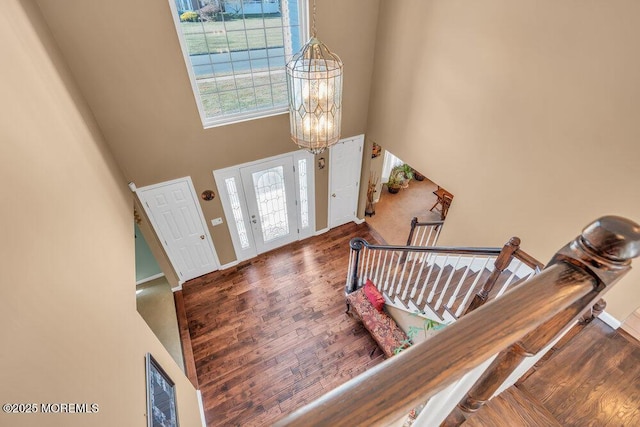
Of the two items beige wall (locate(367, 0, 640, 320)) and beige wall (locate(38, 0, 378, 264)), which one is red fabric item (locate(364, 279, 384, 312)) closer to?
beige wall (locate(367, 0, 640, 320))

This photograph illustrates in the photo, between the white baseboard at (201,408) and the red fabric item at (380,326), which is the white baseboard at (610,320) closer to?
the red fabric item at (380,326)

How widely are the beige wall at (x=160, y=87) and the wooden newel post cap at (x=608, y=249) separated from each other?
376 cm

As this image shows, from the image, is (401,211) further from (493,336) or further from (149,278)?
(493,336)

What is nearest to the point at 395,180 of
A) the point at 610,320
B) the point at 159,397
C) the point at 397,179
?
the point at 397,179

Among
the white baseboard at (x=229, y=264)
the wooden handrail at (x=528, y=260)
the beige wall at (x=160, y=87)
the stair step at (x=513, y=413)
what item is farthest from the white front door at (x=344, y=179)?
the stair step at (x=513, y=413)

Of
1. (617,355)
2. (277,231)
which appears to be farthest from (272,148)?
(617,355)

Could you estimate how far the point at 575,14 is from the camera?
2.21m

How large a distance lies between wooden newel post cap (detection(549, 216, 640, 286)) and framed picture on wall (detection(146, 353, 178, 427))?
236 cm

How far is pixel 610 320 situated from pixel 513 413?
1565 mm

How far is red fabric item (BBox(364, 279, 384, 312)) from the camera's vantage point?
152 inches

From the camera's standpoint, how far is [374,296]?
3.92 m

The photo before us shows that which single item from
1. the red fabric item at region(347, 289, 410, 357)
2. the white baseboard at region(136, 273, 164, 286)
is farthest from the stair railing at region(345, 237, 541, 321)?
the white baseboard at region(136, 273, 164, 286)

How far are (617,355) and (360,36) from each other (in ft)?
13.6

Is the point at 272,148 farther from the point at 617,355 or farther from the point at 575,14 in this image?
the point at 617,355
